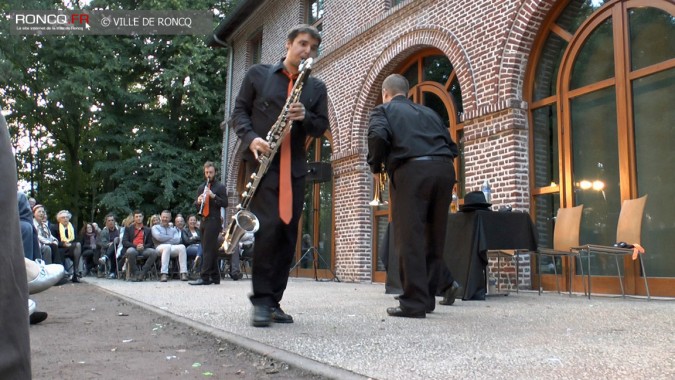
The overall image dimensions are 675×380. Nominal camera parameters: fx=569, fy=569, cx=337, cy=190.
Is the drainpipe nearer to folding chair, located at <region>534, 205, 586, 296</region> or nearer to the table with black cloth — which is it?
folding chair, located at <region>534, 205, 586, 296</region>

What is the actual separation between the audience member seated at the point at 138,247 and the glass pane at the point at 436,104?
6596 mm

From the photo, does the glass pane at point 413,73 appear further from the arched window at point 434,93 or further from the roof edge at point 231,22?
the roof edge at point 231,22

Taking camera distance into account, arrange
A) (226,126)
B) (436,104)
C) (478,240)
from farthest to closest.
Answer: (226,126) → (436,104) → (478,240)

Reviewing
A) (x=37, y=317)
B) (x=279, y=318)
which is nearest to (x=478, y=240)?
(x=279, y=318)

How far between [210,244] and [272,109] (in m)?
5.91

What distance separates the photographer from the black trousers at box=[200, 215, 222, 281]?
31.6 ft

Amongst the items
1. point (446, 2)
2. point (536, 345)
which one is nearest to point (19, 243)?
point (536, 345)

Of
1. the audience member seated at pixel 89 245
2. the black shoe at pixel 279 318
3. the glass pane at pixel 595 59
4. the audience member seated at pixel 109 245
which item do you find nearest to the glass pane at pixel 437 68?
the glass pane at pixel 595 59

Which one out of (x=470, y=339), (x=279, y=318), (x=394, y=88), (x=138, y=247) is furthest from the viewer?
(x=138, y=247)

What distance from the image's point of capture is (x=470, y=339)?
131 inches

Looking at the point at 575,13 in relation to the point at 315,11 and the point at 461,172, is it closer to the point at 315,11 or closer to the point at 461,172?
the point at 461,172

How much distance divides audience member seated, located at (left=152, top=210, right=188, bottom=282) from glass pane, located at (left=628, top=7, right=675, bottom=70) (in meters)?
9.26

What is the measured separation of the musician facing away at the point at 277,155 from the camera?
155 inches

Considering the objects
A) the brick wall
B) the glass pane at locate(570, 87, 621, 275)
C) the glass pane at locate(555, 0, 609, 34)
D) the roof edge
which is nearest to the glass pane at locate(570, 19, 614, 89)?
the glass pane at locate(570, 87, 621, 275)
